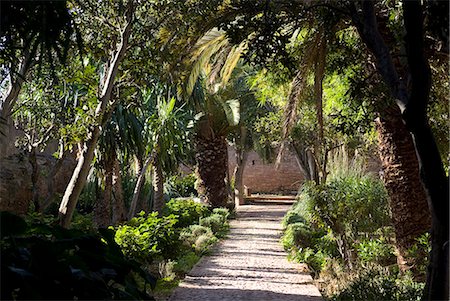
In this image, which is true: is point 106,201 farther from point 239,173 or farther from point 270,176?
point 270,176

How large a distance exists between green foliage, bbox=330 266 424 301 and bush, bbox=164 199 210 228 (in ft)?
22.0

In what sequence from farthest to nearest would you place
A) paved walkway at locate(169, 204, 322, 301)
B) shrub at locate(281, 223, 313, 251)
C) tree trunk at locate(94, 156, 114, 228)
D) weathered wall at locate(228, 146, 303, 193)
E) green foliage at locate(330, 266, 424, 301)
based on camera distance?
weathered wall at locate(228, 146, 303, 193), tree trunk at locate(94, 156, 114, 228), shrub at locate(281, 223, 313, 251), paved walkway at locate(169, 204, 322, 301), green foliage at locate(330, 266, 424, 301)

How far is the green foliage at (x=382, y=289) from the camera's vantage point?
15.9 feet

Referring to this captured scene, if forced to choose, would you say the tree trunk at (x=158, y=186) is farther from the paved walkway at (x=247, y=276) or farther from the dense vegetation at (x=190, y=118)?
the paved walkway at (x=247, y=276)

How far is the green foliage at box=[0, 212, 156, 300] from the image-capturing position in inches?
62.6

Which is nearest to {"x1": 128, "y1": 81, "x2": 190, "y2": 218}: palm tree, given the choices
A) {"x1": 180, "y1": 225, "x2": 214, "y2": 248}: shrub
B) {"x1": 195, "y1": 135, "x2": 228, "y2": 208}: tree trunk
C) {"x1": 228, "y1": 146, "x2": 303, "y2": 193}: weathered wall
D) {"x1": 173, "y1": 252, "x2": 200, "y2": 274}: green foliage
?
{"x1": 180, "y1": 225, "x2": 214, "y2": 248}: shrub

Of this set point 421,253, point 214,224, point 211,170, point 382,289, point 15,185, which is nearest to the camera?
point 382,289

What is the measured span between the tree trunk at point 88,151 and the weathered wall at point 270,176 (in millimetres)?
22316

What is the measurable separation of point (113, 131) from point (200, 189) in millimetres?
7180

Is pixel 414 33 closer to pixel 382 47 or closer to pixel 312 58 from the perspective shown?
pixel 382 47

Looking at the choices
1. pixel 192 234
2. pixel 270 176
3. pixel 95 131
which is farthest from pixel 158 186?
pixel 270 176

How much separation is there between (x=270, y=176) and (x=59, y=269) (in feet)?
86.5

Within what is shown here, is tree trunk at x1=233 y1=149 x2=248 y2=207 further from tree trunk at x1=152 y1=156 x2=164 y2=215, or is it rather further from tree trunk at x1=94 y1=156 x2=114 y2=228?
tree trunk at x1=94 y1=156 x2=114 y2=228

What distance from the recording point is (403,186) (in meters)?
6.04
